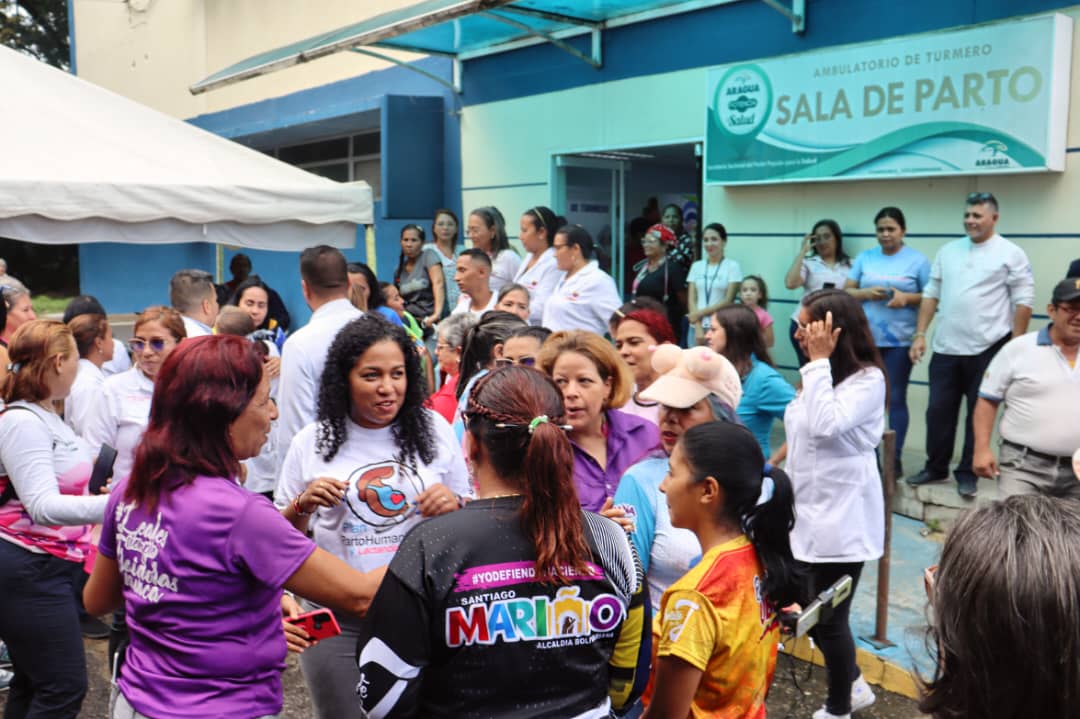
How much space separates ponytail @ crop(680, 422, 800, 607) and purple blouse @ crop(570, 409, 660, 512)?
77cm

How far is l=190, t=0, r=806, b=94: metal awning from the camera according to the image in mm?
7977

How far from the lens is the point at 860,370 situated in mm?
3895

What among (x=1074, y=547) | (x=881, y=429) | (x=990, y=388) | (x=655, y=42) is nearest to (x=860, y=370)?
(x=881, y=429)

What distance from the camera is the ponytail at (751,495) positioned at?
2428mm

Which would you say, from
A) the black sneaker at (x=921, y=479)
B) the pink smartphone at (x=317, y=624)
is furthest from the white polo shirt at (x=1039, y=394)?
the pink smartphone at (x=317, y=624)

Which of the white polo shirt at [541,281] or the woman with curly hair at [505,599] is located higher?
the white polo shirt at [541,281]

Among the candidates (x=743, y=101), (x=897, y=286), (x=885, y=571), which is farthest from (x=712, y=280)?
(x=885, y=571)

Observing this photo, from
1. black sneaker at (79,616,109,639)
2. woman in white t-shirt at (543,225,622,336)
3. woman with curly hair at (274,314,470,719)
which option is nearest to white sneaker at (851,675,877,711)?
woman with curly hair at (274,314,470,719)

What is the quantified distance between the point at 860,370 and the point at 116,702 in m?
2.95

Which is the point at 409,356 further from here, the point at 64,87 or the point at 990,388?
the point at 64,87

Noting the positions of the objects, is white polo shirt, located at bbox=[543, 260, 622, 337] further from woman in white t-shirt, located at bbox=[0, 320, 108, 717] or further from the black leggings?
woman in white t-shirt, located at bbox=[0, 320, 108, 717]

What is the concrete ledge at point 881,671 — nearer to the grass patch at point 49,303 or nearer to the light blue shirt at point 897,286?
the light blue shirt at point 897,286

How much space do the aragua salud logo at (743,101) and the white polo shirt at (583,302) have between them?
224 centimetres

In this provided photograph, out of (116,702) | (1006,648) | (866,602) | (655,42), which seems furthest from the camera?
(655,42)
